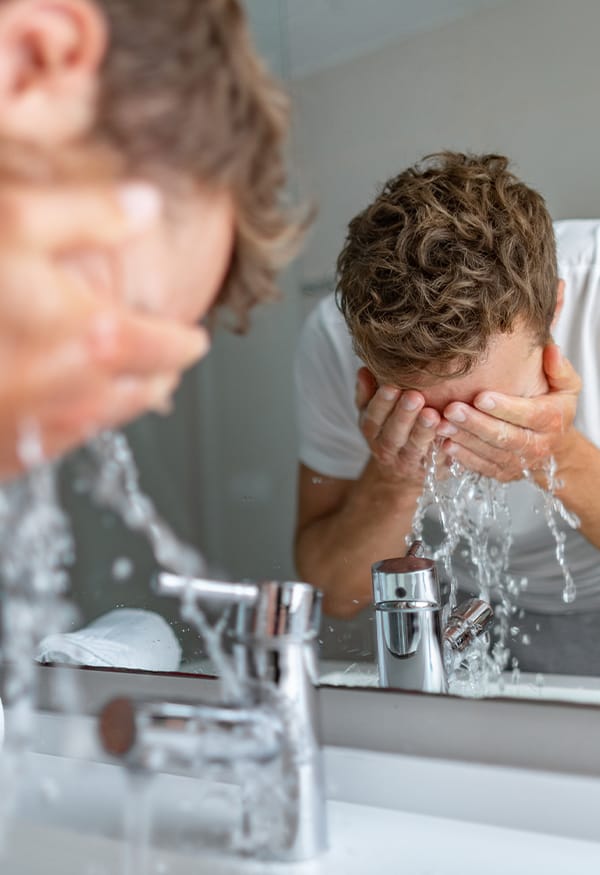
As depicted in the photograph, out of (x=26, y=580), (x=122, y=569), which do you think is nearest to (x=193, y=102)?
(x=26, y=580)

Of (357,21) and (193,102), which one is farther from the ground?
(357,21)

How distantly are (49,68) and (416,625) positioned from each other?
39cm

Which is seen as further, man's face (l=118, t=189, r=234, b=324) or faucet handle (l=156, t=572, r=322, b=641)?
faucet handle (l=156, t=572, r=322, b=641)

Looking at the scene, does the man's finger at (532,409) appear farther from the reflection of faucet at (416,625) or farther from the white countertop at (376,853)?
the white countertop at (376,853)

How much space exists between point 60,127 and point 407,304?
289 millimetres

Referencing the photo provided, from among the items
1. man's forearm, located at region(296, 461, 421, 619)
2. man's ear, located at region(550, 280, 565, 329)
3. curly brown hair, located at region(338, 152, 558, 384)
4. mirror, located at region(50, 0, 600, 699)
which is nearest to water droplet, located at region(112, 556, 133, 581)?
mirror, located at region(50, 0, 600, 699)

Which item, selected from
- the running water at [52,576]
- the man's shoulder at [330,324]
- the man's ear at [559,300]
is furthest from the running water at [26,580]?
the man's ear at [559,300]

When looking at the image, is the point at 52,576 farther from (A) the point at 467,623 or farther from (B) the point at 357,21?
(B) the point at 357,21

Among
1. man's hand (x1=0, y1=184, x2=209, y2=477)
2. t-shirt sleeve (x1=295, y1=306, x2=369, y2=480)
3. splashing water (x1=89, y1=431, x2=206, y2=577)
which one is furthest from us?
t-shirt sleeve (x1=295, y1=306, x2=369, y2=480)

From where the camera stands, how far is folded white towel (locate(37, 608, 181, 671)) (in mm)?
651

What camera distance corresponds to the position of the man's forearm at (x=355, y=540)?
0.61m

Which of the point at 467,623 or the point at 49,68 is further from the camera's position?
the point at 467,623

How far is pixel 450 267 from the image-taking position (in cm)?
56

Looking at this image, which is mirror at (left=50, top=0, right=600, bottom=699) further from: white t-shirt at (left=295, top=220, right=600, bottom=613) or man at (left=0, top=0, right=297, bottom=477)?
man at (left=0, top=0, right=297, bottom=477)
